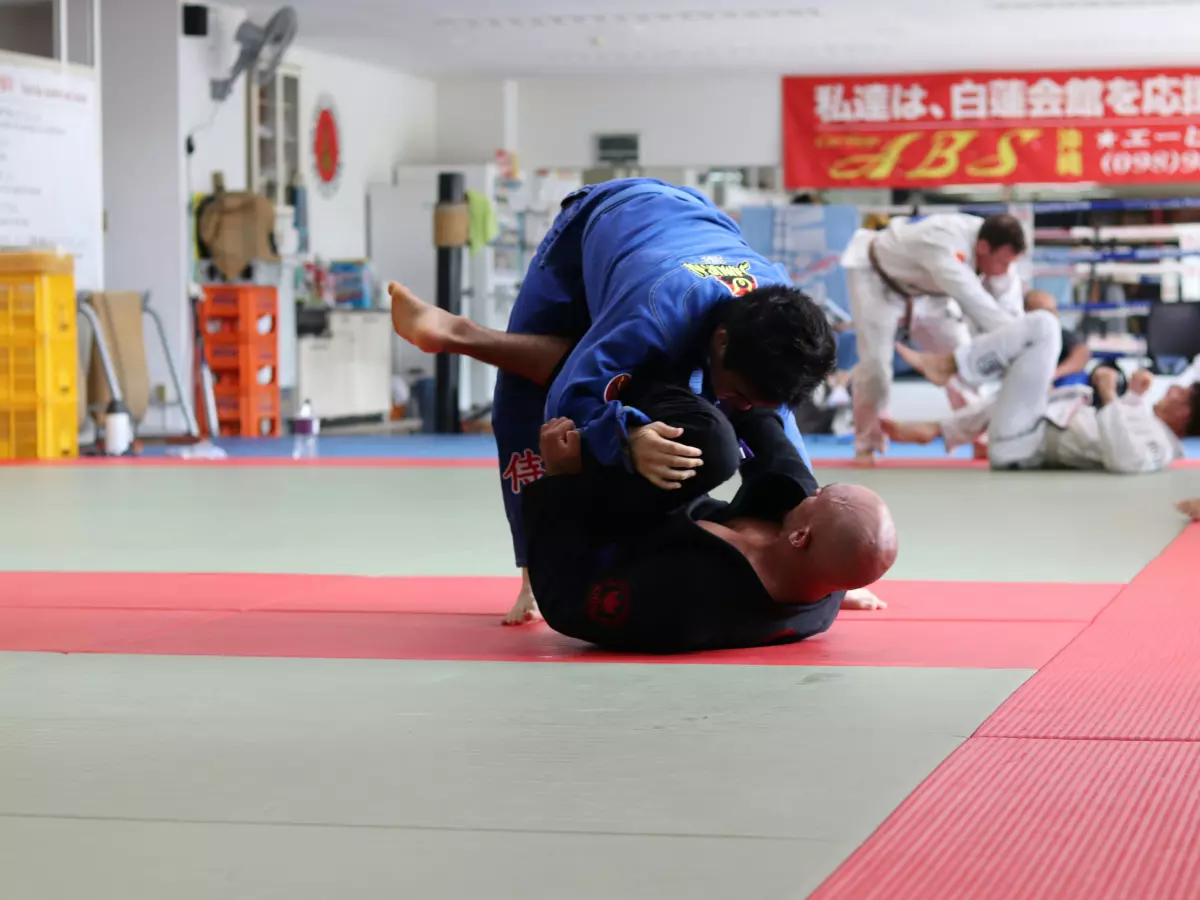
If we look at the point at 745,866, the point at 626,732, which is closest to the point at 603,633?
the point at 626,732

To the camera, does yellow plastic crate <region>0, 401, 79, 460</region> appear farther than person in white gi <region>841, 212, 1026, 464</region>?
Yes

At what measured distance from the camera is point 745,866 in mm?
1584

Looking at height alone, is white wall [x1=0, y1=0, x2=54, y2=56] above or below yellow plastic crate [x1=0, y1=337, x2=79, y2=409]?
above

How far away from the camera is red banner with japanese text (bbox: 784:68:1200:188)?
45.8 feet

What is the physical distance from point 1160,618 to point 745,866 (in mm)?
1897

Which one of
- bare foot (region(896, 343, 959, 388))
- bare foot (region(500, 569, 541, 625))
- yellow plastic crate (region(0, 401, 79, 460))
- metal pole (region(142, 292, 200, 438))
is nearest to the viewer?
bare foot (region(500, 569, 541, 625))

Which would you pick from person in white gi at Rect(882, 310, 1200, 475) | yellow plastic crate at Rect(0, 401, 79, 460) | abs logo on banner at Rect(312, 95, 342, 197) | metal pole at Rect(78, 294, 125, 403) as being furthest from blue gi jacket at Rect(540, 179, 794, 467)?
abs logo on banner at Rect(312, 95, 342, 197)

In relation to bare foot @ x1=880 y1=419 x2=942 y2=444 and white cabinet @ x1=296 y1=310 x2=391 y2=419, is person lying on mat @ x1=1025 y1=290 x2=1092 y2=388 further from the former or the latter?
white cabinet @ x1=296 y1=310 x2=391 y2=419

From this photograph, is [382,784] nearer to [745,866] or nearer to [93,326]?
[745,866]

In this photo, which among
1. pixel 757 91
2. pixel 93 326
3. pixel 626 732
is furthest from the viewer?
pixel 757 91

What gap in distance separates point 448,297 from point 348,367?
3.26 feet

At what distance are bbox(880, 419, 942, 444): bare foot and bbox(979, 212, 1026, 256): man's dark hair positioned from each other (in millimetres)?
853

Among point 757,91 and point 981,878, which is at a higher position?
point 757,91

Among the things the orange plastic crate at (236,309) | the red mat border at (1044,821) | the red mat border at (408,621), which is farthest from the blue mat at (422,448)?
the red mat border at (1044,821)
